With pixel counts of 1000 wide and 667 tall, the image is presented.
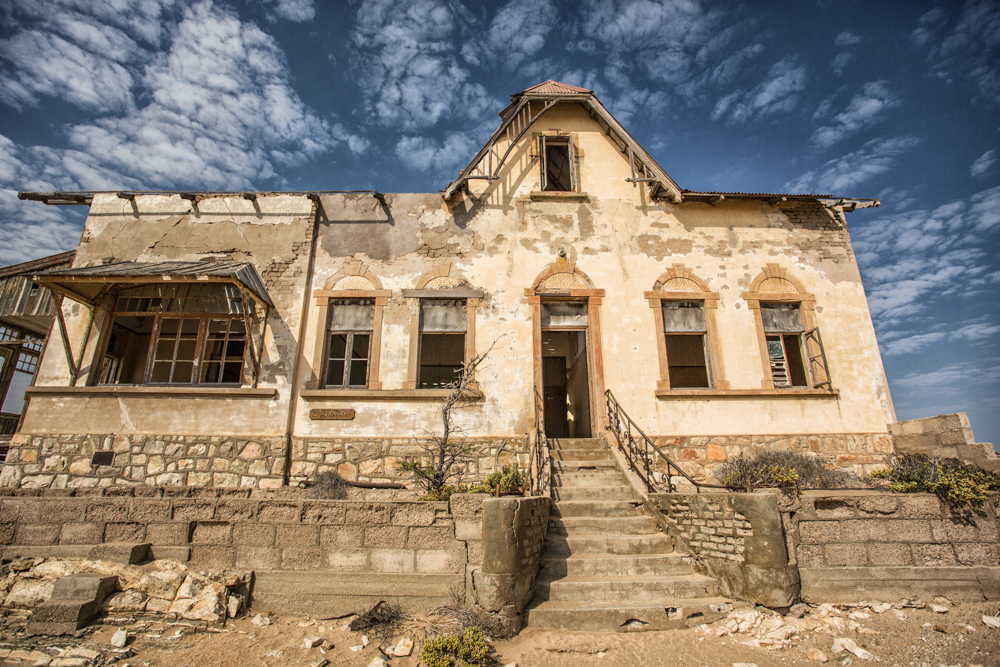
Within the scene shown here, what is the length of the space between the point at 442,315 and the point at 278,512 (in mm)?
4849

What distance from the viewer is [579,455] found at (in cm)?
854

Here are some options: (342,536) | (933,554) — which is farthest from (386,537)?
(933,554)

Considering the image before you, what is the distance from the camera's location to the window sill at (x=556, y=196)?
10289mm

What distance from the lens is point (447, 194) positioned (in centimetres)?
1011

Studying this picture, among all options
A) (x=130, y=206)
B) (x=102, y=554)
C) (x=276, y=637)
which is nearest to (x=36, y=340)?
(x=130, y=206)

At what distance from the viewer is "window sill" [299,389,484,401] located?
8.98 metres

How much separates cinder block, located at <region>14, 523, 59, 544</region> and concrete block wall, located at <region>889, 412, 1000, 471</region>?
12.9 metres

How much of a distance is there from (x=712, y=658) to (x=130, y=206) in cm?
1290

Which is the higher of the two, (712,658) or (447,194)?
(447,194)

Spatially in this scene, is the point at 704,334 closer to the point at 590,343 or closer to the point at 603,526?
the point at 590,343

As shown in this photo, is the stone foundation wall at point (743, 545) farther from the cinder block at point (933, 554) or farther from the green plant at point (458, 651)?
the green plant at point (458, 651)

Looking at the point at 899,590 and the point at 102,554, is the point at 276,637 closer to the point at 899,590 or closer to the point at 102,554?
the point at 102,554

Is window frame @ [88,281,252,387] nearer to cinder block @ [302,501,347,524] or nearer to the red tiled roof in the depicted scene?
cinder block @ [302,501,347,524]

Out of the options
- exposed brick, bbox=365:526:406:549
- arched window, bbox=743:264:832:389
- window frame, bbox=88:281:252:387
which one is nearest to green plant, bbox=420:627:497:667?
exposed brick, bbox=365:526:406:549
